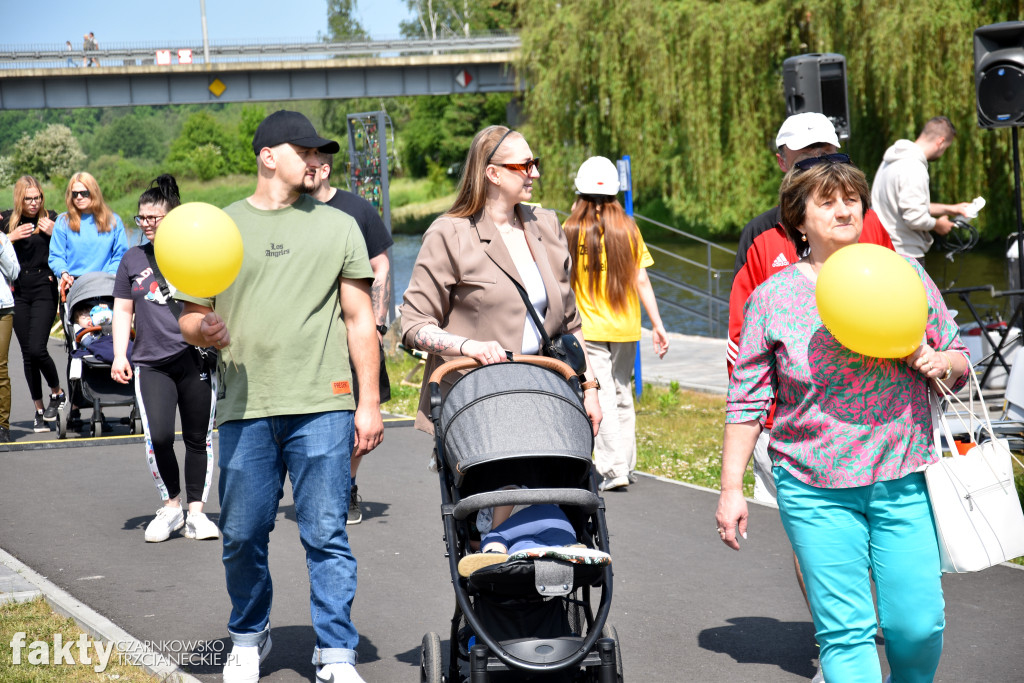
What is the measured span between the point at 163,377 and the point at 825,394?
4.25 meters

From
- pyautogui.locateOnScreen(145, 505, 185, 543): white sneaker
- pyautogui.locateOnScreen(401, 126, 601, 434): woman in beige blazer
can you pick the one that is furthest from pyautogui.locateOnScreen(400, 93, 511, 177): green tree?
pyautogui.locateOnScreen(401, 126, 601, 434): woman in beige blazer

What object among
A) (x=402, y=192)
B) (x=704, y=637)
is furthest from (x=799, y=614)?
(x=402, y=192)

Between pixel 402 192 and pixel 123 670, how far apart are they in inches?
2719

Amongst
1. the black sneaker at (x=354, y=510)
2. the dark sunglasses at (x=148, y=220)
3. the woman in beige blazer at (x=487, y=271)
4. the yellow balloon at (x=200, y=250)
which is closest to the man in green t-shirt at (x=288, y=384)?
the yellow balloon at (x=200, y=250)

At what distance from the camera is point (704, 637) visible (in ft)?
16.1

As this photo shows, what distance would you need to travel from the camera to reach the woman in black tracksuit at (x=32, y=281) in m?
10.2

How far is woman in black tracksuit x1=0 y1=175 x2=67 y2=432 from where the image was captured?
1017 centimetres

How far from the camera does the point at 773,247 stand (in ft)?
14.4

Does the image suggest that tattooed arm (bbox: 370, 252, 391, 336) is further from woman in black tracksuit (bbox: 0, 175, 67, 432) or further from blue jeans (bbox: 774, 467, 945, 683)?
woman in black tracksuit (bbox: 0, 175, 67, 432)

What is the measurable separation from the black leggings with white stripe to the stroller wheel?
118 inches

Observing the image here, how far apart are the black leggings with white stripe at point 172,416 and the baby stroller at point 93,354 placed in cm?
309

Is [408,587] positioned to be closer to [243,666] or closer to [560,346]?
[243,666]

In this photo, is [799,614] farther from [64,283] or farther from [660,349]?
[64,283]

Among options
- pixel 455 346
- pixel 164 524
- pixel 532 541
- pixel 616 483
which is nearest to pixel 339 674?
pixel 532 541
